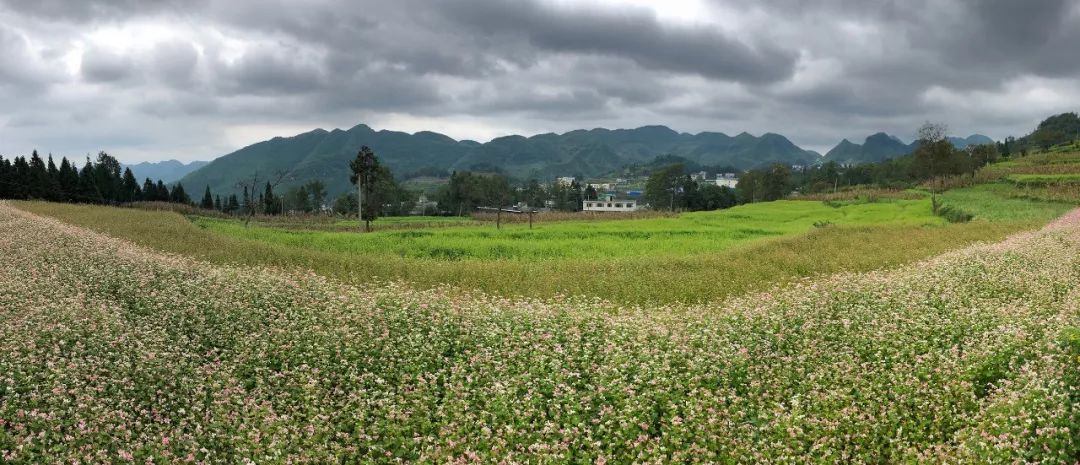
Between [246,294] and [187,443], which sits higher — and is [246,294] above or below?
above

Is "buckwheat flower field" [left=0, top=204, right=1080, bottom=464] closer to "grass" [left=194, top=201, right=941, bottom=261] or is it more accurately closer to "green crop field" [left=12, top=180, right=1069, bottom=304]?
"green crop field" [left=12, top=180, right=1069, bottom=304]

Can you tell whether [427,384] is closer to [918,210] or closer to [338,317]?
[338,317]

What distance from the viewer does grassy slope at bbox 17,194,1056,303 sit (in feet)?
53.2

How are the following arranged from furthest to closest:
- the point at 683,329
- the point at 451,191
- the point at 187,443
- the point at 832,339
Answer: the point at 451,191
the point at 683,329
the point at 832,339
the point at 187,443

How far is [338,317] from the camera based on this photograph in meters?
10.5

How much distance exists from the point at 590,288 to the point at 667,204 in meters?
100

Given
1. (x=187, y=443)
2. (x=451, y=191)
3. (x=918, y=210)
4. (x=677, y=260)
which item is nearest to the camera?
(x=187, y=443)

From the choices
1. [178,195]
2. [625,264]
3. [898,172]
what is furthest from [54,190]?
[898,172]

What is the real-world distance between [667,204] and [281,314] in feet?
351

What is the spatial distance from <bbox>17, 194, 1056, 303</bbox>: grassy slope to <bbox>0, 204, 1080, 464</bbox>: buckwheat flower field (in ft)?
13.4

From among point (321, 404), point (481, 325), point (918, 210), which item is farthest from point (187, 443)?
point (918, 210)

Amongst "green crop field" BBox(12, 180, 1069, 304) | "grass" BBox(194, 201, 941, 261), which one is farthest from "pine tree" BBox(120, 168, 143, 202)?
"grass" BBox(194, 201, 941, 261)

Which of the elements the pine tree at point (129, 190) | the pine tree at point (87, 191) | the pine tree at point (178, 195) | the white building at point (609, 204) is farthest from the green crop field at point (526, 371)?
the white building at point (609, 204)

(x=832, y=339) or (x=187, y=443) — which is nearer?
(x=187, y=443)
